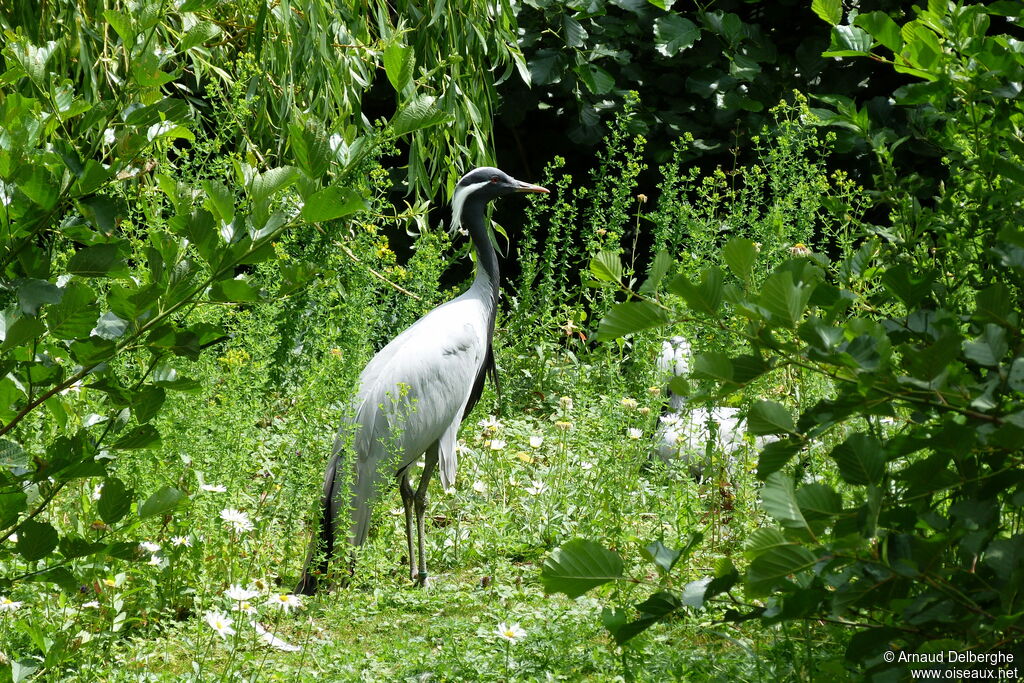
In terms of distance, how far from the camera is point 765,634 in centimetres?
295

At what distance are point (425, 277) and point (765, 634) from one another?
9.50ft

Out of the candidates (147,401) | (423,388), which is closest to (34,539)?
(147,401)

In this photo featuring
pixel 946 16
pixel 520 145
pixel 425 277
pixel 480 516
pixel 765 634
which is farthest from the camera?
pixel 520 145

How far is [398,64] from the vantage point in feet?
4.55

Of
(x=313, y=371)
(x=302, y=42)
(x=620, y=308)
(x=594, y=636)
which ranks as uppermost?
(x=620, y=308)

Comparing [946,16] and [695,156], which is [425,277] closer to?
[695,156]

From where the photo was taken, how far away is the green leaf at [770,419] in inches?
53.3

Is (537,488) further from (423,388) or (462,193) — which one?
(462,193)

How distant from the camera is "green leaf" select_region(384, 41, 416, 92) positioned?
1.38 meters

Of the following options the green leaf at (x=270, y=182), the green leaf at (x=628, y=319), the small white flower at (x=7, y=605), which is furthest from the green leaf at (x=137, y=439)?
the small white flower at (x=7, y=605)

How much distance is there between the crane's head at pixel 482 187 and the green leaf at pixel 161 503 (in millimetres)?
3664

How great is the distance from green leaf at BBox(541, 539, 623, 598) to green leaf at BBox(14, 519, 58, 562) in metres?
0.72

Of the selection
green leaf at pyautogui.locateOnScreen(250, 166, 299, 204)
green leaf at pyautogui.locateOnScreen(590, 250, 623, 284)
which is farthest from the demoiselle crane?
green leaf at pyautogui.locateOnScreen(250, 166, 299, 204)

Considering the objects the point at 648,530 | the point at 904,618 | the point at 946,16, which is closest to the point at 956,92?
the point at 946,16
